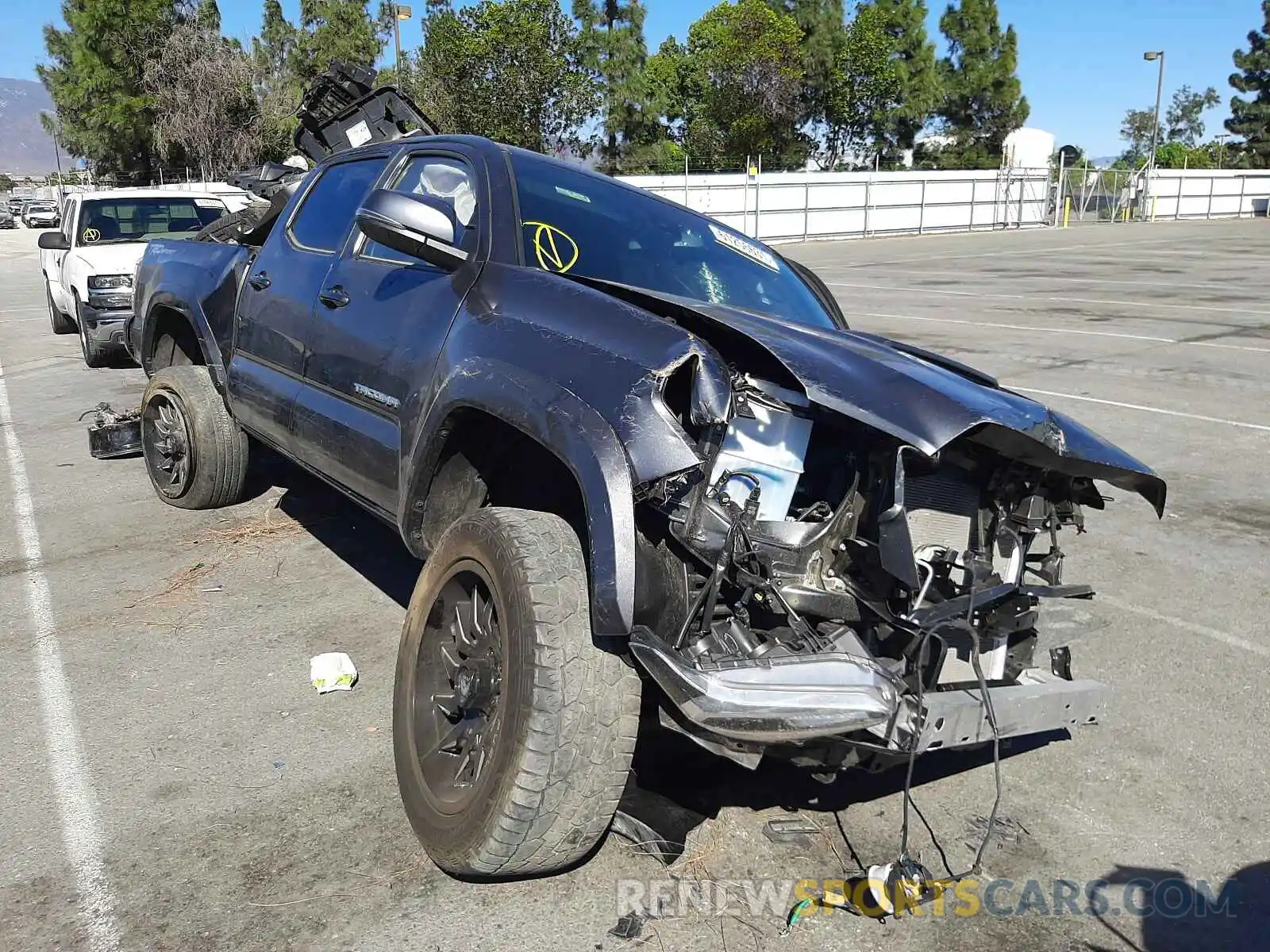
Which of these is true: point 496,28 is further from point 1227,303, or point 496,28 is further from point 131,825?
point 131,825

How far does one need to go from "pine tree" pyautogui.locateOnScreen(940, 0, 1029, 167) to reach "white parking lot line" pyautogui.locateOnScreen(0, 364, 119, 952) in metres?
67.4

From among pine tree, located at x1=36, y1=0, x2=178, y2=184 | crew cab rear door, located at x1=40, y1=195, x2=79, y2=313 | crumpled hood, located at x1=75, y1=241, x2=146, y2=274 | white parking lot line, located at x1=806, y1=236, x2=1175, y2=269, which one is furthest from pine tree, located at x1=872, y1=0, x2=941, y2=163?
crumpled hood, located at x1=75, y1=241, x2=146, y2=274

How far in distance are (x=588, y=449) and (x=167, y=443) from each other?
14.0 ft

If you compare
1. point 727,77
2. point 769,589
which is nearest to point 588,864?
point 769,589

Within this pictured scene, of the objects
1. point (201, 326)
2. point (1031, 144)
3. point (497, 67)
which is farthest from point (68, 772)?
point (1031, 144)

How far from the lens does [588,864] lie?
2.91 metres

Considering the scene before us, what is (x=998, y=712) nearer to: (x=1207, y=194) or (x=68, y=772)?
(x=68, y=772)

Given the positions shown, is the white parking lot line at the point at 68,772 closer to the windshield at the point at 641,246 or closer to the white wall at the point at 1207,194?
the windshield at the point at 641,246

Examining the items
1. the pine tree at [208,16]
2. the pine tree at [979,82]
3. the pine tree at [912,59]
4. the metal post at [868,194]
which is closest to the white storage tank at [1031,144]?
the pine tree at [979,82]

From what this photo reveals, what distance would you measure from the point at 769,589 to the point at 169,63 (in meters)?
53.3

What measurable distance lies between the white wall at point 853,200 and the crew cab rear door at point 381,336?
28.0 meters

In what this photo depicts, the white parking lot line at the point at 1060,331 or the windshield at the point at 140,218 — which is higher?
the windshield at the point at 140,218

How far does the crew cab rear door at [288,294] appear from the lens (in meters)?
4.31

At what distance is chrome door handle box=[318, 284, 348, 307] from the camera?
3.98 meters
